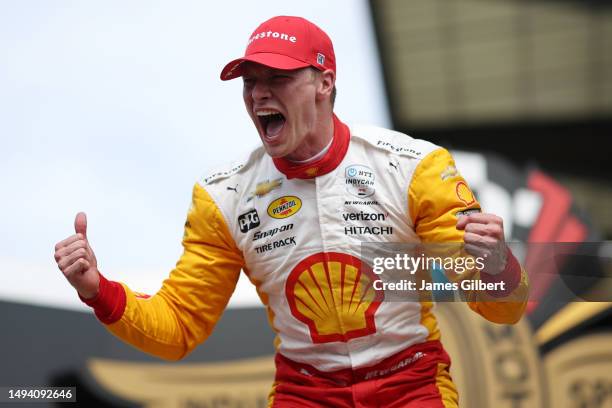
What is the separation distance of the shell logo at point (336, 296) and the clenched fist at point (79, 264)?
65cm

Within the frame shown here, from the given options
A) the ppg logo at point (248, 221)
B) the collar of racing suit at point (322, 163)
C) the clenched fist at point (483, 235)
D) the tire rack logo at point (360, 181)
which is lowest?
the clenched fist at point (483, 235)

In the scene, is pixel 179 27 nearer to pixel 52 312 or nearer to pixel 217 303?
pixel 52 312

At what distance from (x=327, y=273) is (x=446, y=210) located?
0.44 m

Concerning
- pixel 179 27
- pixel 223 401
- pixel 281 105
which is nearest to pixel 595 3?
pixel 179 27

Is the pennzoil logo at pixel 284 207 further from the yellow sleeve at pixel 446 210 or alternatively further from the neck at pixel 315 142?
the yellow sleeve at pixel 446 210

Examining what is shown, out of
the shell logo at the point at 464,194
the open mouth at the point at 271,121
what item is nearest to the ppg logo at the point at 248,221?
the open mouth at the point at 271,121

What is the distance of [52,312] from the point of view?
4.66 m

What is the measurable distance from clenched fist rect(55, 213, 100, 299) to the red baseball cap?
2.36 feet

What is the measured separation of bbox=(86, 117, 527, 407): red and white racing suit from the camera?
2934 millimetres

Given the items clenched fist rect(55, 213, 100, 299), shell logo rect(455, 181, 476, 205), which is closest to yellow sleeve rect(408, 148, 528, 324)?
shell logo rect(455, 181, 476, 205)

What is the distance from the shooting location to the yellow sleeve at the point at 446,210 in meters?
2.77

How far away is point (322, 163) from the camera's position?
9.95 feet

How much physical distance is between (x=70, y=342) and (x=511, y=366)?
224 cm

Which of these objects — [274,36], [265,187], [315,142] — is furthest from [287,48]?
[265,187]
